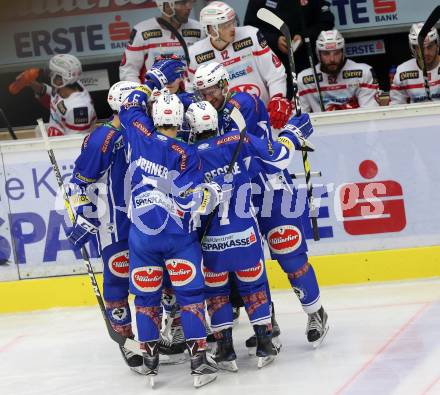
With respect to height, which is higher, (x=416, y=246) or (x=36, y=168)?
(x=36, y=168)

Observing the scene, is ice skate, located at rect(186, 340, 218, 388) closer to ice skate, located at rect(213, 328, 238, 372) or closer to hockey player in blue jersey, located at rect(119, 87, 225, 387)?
hockey player in blue jersey, located at rect(119, 87, 225, 387)

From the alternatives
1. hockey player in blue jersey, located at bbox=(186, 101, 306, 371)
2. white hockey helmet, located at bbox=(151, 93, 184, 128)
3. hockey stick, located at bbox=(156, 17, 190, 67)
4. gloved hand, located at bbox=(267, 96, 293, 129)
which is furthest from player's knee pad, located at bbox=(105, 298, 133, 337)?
hockey stick, located at bbox=(156, 17, 190, 67)

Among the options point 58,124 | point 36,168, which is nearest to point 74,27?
point 58,124

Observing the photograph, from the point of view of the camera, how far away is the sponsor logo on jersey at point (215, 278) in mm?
5754

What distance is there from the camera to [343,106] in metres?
7.93

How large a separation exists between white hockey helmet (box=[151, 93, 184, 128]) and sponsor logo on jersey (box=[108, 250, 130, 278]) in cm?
81

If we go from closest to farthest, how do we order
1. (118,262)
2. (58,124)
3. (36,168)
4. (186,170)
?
(186,170) < (118,262) < (36,168) < (58,124)

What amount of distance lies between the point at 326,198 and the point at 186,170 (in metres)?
1.99

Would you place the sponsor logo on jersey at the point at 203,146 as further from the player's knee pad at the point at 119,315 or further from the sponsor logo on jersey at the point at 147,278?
the player's knee pad at the point at 119,315

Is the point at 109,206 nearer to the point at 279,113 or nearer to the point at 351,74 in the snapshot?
the point at 279,113

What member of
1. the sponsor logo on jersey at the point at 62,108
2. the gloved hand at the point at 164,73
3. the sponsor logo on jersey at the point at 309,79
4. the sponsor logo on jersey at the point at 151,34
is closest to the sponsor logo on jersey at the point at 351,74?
the sponsor logo on jersey at the point at 309,79

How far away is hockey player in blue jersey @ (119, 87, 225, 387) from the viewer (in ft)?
18.1

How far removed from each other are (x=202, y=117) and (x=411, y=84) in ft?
8.99

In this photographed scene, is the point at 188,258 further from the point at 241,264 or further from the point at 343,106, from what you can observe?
the point at 343,106
